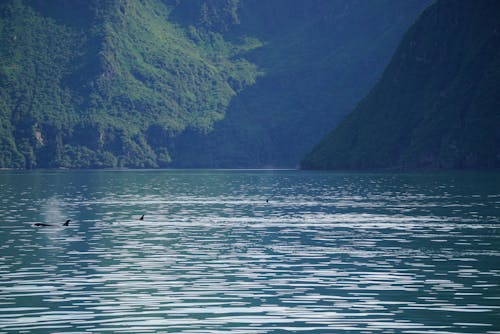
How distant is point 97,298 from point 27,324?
6.38 m

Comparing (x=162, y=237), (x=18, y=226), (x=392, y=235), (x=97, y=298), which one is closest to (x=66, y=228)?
(x=18, y=226)

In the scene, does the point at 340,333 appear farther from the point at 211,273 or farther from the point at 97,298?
the point at 211,273

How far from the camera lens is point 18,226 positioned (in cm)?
8462

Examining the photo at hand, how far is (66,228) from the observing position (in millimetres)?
83312

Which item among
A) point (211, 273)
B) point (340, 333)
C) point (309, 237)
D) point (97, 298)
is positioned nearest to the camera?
point (340, 333)

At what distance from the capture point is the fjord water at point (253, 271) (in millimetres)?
41188

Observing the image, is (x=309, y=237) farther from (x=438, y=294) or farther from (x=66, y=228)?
(x=438, y=294)

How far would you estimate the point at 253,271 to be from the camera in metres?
55.1

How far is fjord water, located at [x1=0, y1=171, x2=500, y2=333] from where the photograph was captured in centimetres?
4119

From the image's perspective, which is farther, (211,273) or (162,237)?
(162,237)

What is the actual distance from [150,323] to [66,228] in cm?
4431

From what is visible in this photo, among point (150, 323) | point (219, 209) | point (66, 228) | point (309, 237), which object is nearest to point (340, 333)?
point (150, 323)

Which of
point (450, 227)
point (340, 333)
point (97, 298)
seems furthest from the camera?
point (450, 227)

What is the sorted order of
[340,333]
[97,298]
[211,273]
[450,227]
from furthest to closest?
[450,227]
[211,273]
[97,298]
[340,333]
